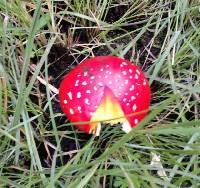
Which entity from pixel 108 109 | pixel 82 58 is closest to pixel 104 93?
pixel 108 109

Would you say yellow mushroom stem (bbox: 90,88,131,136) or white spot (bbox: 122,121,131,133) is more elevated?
yellow mushroom stem (bbox: 90,88,131,136)

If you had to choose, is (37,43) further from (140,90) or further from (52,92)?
(140,90)

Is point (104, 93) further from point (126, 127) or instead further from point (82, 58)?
point (82, 58)

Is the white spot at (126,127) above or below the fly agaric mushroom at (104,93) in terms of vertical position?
below

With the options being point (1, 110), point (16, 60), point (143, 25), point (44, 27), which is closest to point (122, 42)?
point (143, 25)

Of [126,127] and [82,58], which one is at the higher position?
[82,58]
